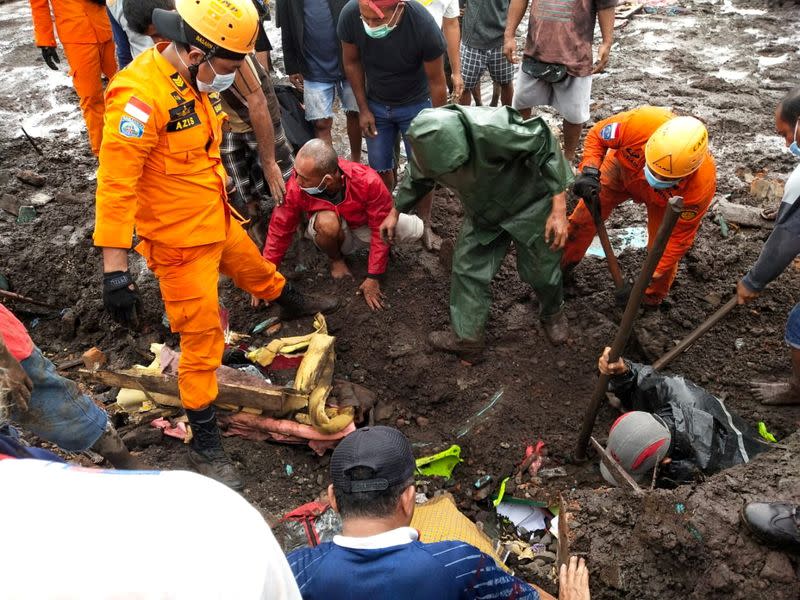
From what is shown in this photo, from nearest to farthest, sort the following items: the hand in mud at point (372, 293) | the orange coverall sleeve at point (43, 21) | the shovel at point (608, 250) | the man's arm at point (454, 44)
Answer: the shovel at point (608, 250)
the hand in mud at point (372, 293)
the man's arm at point (454, 44)
the orange coverall sleeve at point (43, 21)

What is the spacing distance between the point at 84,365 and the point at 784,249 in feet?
14.2

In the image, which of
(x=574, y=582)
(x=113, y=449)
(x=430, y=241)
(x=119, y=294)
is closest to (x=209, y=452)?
(x=113, y=449)

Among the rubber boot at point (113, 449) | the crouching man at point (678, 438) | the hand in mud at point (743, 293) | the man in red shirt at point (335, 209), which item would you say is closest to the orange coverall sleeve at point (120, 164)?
the rubber boot at point (113, 449)

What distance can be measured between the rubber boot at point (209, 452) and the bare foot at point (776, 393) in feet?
10.2

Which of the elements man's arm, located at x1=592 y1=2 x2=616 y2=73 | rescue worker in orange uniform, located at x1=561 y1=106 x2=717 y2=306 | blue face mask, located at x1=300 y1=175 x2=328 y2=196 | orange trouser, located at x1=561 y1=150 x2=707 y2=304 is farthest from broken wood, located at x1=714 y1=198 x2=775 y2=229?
blue face mask, located at x1=300 y1=175 x2=328 y2=196

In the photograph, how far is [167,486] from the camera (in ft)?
3.06

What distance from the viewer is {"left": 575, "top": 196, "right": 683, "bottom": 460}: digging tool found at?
228cm

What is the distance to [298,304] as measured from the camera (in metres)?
4.13

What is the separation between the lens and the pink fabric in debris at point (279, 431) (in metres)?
3.45

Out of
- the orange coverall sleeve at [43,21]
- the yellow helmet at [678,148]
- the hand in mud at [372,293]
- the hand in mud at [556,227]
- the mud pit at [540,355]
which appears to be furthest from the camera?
the orange coverall sleeve at [43,21]

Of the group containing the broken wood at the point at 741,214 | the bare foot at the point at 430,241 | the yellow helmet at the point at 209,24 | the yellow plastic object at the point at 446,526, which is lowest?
the yellow plastic object at the point at 446,526

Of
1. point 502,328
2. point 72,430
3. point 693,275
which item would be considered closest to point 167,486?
point 72,430

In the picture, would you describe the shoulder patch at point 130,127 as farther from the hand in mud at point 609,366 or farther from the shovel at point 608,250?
the shovel at point 608,250

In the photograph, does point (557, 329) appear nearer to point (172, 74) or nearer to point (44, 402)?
point (172, 74)
